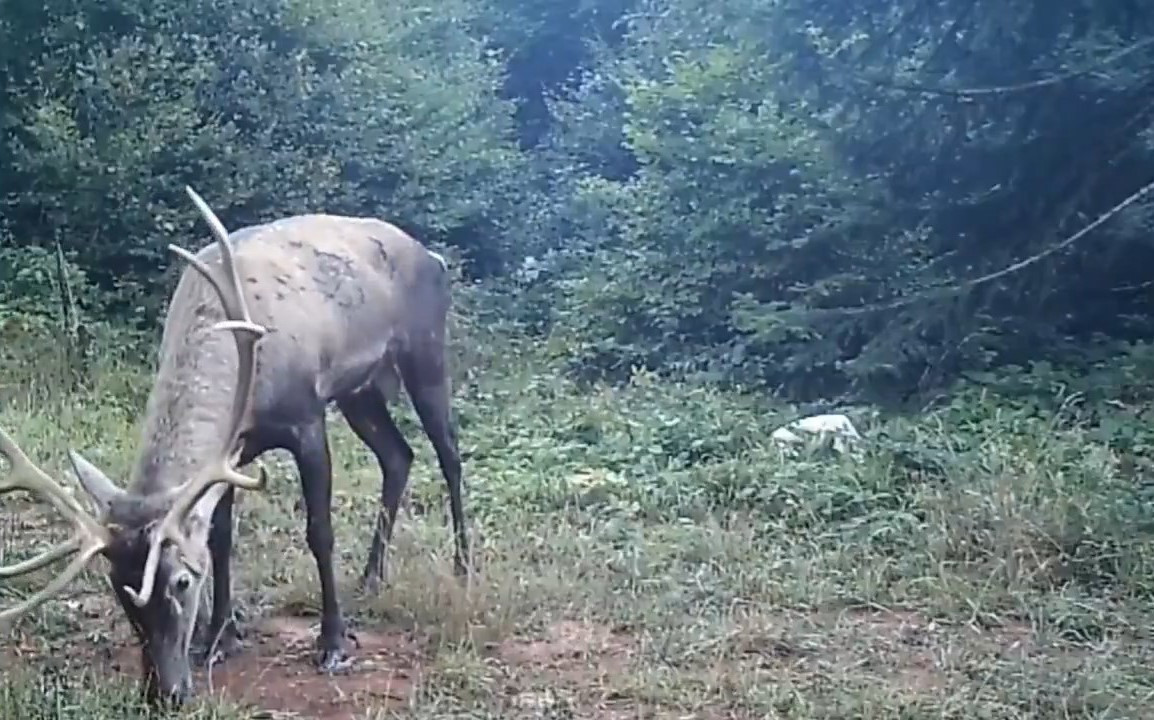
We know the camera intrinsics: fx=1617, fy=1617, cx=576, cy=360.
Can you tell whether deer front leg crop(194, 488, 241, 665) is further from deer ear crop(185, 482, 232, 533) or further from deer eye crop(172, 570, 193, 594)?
deer eye crop(172, 570, 193, 594)

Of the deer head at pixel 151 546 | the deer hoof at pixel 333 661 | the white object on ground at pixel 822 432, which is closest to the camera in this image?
the deer head at pixel 151 546

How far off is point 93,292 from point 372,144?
10.3ft

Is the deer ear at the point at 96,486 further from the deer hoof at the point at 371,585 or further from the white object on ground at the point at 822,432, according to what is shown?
the white object on ground at the point at 822,432

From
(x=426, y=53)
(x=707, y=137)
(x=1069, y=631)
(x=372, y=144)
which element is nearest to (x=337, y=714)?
(x=1069, y=631)

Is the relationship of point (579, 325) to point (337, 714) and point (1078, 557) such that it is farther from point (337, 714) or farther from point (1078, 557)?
point (337, 714)

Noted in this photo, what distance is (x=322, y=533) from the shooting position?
5605mm

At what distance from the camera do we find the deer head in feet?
15.1

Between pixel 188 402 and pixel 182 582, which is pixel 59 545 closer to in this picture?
pixel 182 582

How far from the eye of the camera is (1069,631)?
566cm

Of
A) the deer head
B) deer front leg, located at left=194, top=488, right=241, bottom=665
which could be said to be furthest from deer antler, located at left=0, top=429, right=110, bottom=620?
deer front leg, located at left=194, top=488, right=241, bottom=665

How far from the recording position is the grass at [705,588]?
198 inches

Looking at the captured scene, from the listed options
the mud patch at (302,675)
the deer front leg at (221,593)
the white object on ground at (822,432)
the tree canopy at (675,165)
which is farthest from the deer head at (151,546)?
the tree canopy at (675,165)

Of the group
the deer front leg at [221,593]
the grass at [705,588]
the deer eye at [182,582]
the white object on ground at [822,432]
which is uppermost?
the deer eye at [182,582]

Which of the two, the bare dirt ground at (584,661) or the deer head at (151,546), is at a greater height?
the deer head at (151,546)
